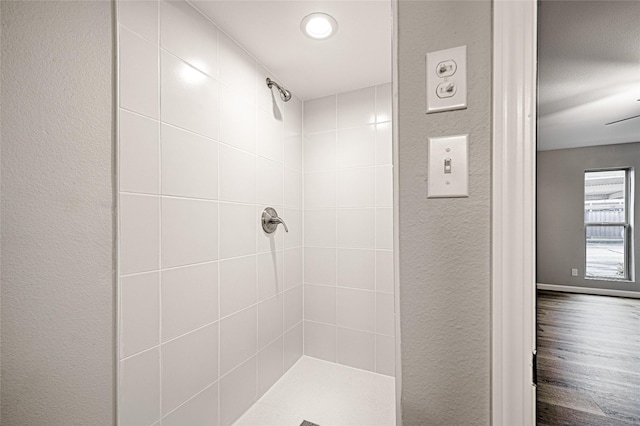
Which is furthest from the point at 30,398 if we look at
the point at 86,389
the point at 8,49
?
the point at 8,49

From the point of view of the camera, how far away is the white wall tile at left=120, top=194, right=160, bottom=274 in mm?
915

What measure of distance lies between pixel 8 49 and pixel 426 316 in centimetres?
118

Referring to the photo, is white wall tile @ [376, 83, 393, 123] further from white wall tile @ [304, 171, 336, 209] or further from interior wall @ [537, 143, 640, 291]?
interior wall @ [537, 143, 640, 291]

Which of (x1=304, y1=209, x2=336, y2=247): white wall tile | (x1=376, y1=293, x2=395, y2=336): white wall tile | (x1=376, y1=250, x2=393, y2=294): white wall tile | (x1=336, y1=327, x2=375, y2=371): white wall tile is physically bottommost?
(x1=336, y1=327, x2=375, y2=371): white wall tile

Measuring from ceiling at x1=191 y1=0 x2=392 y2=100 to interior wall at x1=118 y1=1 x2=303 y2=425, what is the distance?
10cm

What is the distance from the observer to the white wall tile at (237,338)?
1356 mm

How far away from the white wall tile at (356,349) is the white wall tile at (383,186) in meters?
0.95

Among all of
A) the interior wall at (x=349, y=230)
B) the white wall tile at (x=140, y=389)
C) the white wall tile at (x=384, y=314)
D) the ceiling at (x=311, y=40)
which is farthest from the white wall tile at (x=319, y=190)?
the white wall tile at (x=140, y=389)

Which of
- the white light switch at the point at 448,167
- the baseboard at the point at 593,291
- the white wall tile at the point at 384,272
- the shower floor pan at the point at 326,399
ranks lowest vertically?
the shower floor pan at the point at 326,399

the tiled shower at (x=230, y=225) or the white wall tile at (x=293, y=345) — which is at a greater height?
the tiled shower at (x=230, y=225)

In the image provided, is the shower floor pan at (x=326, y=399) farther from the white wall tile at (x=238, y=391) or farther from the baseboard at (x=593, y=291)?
the baseboard at (x=593, y=291)

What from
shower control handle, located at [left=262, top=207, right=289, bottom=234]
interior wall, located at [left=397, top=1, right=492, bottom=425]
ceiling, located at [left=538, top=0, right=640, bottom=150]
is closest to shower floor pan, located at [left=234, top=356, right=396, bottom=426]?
shower control handle, located at [left=262, top=207, right=289, bottom=234]

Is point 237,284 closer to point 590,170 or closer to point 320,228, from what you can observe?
point 320,228

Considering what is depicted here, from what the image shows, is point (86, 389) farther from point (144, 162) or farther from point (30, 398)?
point (144, 162)
